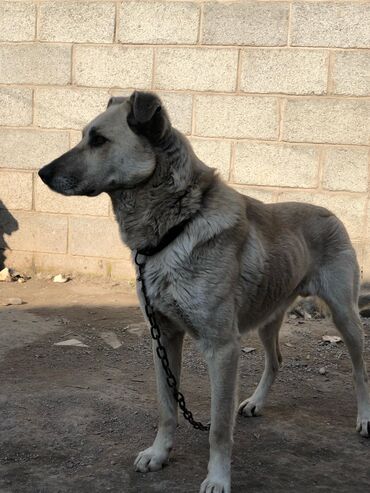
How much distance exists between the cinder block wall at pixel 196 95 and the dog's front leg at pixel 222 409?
10.9 ft

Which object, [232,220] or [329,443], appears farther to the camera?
[329,443]

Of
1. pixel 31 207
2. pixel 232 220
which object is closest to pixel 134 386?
→ pixel 232 220

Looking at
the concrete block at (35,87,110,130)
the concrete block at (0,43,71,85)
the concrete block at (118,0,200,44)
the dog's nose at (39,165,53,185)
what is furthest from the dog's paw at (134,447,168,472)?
the concrete block at (0,43,71,85)

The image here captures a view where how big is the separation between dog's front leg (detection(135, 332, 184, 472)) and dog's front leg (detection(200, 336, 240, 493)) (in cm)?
31

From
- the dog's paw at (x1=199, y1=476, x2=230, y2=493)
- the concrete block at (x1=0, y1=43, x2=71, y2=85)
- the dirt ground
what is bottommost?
the dirt ground

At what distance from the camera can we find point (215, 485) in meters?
2.97

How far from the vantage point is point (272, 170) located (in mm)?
6133

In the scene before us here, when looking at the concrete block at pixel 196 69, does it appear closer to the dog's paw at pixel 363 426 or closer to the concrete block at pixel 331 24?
the concrete block at pixel 331 24

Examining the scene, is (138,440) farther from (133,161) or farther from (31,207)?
(31,207)

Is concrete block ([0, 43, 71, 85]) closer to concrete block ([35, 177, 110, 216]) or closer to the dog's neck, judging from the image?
concrete block ([35, 177, 110, 216])

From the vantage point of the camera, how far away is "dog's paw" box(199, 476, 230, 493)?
9.70ft

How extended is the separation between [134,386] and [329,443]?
1.33 m

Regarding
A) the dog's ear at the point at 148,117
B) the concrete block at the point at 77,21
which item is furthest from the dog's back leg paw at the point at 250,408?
the concrete block at the point at 77,21

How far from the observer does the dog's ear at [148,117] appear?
301 cm
